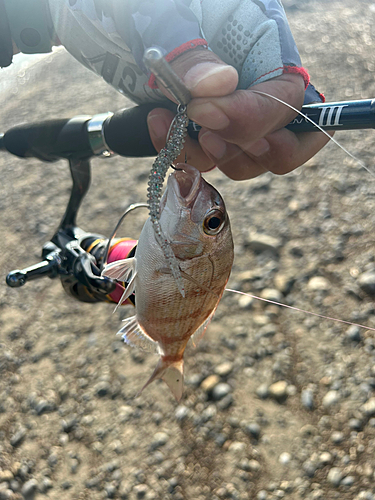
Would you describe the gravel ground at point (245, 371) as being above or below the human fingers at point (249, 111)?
below

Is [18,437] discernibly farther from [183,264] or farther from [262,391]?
[183,264]

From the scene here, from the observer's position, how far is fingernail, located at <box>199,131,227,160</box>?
980 millimetres

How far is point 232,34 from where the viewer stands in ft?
3.76

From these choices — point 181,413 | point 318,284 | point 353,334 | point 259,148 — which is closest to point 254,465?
point 181,413

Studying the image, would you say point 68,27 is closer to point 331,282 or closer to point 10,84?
point 331,282

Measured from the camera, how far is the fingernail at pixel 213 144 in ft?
3.22

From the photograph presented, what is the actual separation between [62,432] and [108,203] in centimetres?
174

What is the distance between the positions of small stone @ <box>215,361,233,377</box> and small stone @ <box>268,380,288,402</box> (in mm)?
216

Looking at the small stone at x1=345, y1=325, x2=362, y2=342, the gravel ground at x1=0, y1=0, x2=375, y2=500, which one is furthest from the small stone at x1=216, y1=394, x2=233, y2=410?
the small stone at x1=345, y1=325, x2=362, y2=342

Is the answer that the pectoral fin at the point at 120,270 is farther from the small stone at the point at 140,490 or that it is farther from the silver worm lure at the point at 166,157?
the small stone at the point at 140,490

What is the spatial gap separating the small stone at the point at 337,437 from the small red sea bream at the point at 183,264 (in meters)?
1.04

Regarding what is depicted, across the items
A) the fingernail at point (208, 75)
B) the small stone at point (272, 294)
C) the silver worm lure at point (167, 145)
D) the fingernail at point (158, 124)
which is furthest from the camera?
the small stone at point (272, 294)

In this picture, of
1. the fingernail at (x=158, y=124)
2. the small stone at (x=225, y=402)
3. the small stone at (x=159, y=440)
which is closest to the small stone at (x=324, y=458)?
the small stone at (x=225, y=402)

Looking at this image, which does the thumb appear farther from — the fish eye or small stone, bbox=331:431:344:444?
small stone, bbox=331:431:344:444
